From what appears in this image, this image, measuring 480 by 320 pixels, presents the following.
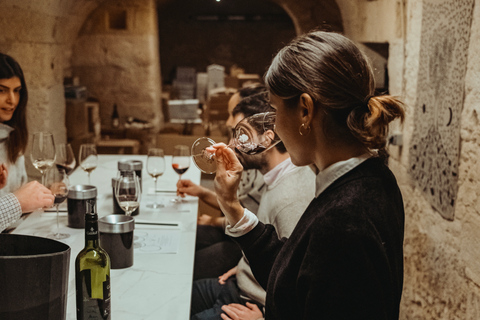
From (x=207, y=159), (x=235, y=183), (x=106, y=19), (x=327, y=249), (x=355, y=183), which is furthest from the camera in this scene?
(x=106, y=19)

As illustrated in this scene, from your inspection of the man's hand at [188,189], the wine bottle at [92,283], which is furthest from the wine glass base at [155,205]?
the wine bottle at [92,283]

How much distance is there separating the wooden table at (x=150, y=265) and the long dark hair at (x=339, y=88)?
68cm

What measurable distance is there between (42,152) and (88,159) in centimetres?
30

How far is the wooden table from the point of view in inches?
59.0

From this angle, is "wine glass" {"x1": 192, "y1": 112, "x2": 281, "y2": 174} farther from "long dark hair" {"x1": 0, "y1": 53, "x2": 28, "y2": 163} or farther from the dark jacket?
"long dark hair" {"x1": 0, "y1": 53, "x2": 28, "y2": 163}

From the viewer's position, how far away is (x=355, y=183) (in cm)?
116

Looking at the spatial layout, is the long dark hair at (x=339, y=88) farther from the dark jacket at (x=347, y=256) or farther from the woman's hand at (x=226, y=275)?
the woman's hand at (x=226, y=275)

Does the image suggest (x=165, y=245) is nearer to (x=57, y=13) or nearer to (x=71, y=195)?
(x=71, y=195)

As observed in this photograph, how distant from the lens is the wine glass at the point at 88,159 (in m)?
2.75

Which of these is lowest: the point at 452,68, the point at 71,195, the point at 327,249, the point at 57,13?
the point at 71,195

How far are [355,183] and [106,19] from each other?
6.72 meters

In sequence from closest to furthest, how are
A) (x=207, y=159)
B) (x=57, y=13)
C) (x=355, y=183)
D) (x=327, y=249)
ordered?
1. (x=327, y=249)
2. (x=355, y=183)
3. (x=207, y=159)
4. (x=57, y=13)

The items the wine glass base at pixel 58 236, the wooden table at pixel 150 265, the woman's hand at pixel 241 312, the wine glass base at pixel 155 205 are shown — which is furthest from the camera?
the wine glass base at pixel 155 205

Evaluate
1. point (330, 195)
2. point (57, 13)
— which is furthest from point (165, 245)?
point (57, 13)
